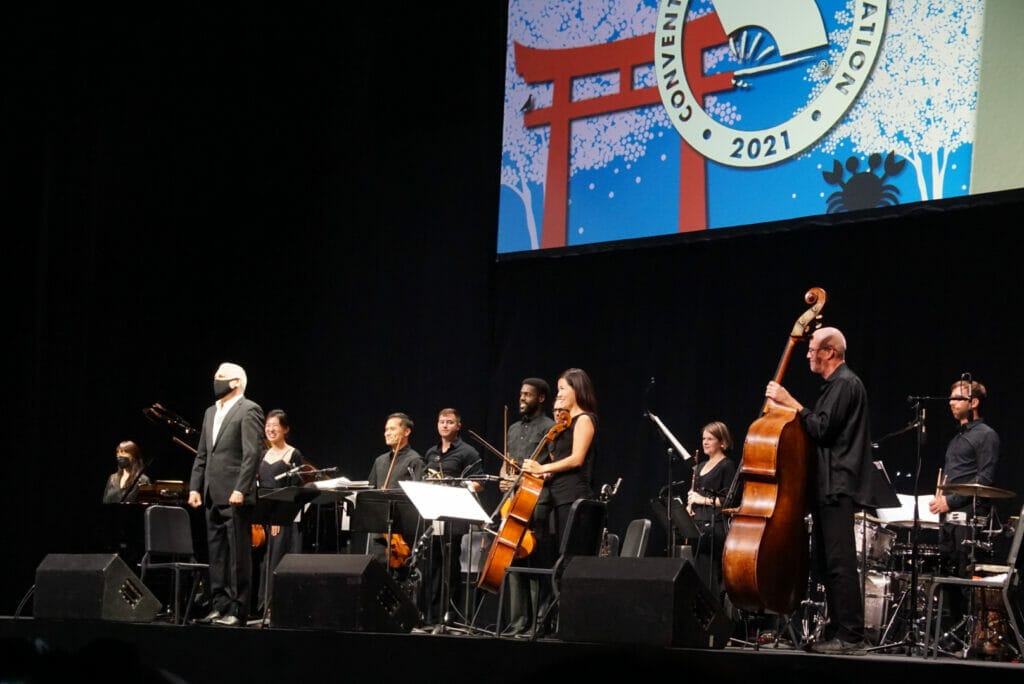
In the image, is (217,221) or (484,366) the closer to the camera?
(484,366)

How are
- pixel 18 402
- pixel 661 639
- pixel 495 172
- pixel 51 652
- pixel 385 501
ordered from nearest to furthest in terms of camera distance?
pixel 51 652
pixel 661 639
pixel 385 501
pixel 18 402
pixel 495 172

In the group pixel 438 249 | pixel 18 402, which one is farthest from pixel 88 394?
pixel 438 249

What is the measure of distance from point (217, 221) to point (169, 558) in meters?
3.45

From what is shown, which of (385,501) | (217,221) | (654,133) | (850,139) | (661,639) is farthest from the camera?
(217,221)

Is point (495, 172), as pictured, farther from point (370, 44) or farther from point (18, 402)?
point (18, 402)

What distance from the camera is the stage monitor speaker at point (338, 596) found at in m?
5.62

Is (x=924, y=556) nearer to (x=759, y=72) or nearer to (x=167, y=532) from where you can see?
(x=759, y=72)

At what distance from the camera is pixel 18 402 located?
993 cm

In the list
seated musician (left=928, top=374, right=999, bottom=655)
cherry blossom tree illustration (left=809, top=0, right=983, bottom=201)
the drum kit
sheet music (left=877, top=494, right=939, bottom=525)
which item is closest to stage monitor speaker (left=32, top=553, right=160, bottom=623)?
the drum kit

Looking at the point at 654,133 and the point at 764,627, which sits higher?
the point at 654,133

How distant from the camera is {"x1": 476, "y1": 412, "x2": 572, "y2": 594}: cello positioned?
20.3ft

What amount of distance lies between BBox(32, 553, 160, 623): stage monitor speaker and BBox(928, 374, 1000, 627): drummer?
4348 millimetres

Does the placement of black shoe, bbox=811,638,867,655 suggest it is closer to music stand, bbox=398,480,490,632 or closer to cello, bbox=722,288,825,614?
cello, bbox=722,288,825,614

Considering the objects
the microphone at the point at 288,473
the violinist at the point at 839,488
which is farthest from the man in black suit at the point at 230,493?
the violinist at the point at 839,488
